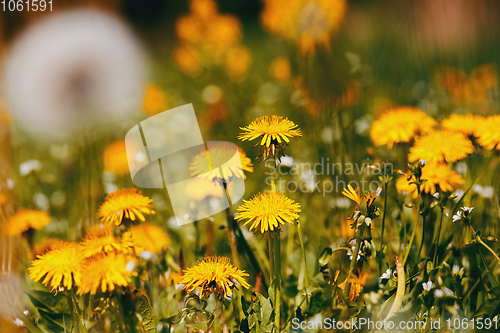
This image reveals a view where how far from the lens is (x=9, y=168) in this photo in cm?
72

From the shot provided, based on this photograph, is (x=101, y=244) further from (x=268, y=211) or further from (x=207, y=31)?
(x=207, y=31)

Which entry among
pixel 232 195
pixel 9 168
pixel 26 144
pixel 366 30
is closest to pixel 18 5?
pixel 9 168

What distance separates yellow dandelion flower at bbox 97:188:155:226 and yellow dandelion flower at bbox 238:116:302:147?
20 cm

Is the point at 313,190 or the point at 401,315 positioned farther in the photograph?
the point at 313,190

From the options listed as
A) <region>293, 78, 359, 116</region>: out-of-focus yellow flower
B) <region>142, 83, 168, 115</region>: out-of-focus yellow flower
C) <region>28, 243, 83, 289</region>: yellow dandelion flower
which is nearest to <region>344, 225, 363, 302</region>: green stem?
<region>293, 78, 359, 116</region>: out-of-focus yellow flower

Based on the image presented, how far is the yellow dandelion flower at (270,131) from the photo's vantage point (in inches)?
19.6

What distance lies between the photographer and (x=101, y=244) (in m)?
0.52

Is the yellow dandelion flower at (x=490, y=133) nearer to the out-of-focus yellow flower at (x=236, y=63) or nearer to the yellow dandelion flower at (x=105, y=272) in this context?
the yellow dandelion flower at (x=105, y=272)

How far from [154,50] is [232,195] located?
9.79 feet

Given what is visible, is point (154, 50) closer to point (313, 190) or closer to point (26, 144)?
point (26, 144)

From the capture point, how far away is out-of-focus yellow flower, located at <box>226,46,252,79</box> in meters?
2.06

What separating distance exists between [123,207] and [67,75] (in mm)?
801

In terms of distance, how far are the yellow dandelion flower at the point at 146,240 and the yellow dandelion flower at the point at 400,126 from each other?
525 millimetres

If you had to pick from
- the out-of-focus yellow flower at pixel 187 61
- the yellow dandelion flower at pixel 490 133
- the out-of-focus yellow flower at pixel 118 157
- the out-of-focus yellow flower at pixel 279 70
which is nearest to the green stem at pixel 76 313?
the out-of-focus yellow flower at pixel 118 157
